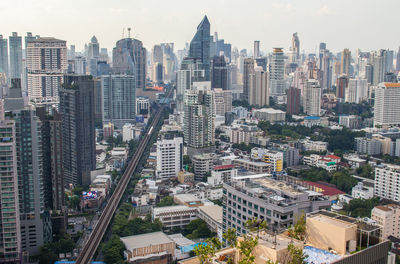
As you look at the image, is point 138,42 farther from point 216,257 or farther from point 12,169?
point 216,257

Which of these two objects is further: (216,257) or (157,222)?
(157,222)

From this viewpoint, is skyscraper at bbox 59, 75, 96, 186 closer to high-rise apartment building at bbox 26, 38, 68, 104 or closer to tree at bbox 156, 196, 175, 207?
tree at bbox 156, 196, 175, 207

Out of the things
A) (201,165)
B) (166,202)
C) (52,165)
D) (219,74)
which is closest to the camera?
(52,165)

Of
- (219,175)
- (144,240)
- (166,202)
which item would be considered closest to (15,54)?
(219,175)

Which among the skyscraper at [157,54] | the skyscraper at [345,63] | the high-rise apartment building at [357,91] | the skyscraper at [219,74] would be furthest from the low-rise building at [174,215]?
the skyscraper at [157,54]

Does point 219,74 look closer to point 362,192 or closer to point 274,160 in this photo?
point 274,160

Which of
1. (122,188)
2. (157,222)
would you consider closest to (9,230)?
(157,222)
